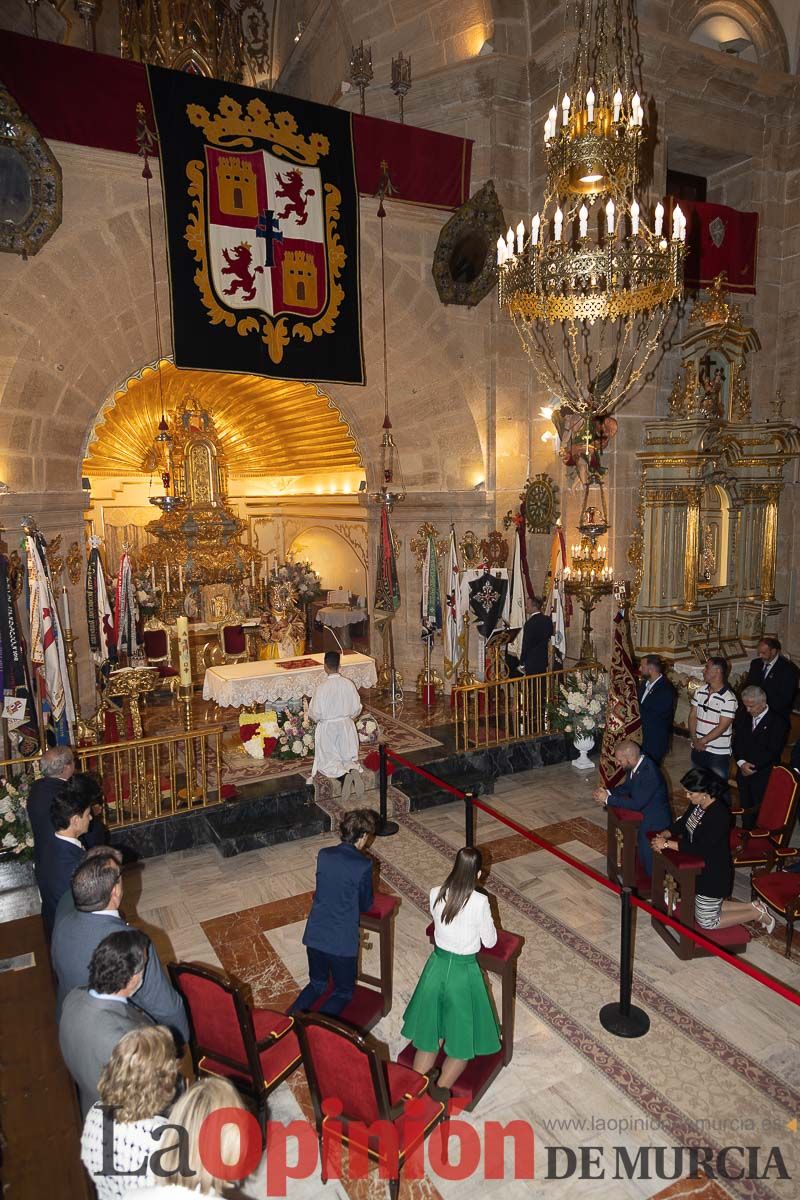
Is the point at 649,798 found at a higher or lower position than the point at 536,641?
lower

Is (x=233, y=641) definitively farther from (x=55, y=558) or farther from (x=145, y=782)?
(x=145, y=782)

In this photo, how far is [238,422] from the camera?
14.7 metres

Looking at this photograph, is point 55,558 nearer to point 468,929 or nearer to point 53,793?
point 53,793

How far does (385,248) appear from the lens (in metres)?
10.5

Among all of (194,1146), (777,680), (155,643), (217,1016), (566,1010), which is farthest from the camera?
(155,643)

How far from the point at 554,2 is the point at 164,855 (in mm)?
11806

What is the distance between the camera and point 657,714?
8.38 meters

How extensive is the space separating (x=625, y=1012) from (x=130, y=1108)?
3.65 meters

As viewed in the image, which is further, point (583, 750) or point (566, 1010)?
point (583, 750)

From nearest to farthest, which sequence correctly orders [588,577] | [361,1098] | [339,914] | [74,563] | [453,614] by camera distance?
[361,1098] < [339,914] < [74,563] < [588,577] < [453,614]

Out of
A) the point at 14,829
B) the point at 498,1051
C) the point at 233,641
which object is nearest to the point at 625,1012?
the point at 498,1051

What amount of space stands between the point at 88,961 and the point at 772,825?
5516 millimetres

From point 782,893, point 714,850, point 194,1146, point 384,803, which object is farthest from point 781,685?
point 194,1146

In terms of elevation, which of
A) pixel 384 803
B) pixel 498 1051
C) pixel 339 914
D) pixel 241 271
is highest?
pixel 241 271
